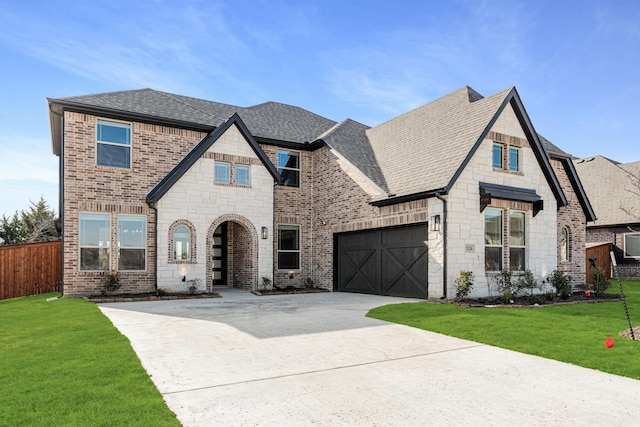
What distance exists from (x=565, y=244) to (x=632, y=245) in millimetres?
10220

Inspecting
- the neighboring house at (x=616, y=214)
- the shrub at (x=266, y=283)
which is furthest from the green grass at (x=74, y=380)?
the neighboring house at (x=616, y=214)

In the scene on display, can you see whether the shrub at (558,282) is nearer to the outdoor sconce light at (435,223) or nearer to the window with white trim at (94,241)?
the outdoor sconce light at (435,223)

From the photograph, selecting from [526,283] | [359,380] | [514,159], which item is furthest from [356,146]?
[359,380]

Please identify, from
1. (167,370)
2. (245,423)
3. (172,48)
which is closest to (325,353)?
(167,370)

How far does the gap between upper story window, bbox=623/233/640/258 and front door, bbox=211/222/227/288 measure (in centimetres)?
2317

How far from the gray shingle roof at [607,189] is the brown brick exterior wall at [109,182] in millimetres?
24554

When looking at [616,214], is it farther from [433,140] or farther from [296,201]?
[296,201]

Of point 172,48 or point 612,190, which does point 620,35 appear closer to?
point 172,48

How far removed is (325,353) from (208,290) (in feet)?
33.2

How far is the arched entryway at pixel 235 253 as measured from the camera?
54.8 ft

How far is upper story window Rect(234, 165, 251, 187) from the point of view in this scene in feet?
54.7

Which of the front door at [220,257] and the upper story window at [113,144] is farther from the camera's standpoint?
the front door at [220,257]

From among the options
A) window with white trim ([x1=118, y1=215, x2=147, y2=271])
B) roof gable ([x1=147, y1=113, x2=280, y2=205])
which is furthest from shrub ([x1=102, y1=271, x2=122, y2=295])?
roof gable ([x1=147, y1=113, x2=280, y2=205])

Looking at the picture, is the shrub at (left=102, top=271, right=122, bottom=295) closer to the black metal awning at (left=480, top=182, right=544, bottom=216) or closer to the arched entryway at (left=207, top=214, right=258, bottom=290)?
the arched entryway at (left=207, top=214, right=258, bottom=290)
